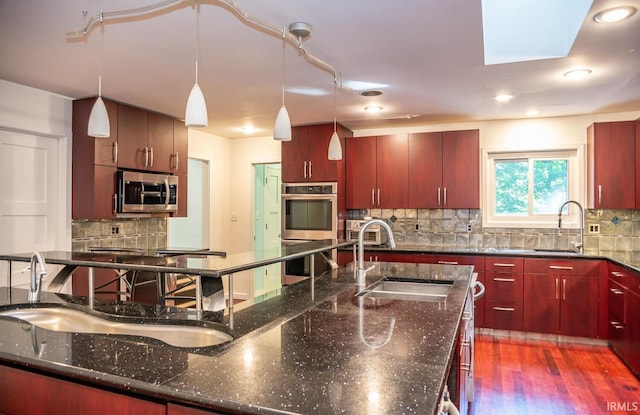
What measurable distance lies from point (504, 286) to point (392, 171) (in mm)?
1740

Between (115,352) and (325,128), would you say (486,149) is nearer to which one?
(325,128)

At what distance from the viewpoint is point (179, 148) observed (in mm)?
4883

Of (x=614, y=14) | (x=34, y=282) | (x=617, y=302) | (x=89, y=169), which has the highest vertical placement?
(x=614, y=14)

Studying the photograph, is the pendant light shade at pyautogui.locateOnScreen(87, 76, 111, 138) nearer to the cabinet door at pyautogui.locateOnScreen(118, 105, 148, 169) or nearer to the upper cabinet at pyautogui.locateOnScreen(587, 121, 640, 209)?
the cabinet door at pyautogui.locateOnScreen(118, 105, 148, 169)

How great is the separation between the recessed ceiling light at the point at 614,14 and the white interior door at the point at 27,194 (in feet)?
13.8

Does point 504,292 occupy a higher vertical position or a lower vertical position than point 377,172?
lower

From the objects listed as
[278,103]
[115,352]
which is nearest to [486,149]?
[278,103]

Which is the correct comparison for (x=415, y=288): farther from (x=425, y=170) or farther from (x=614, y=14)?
(x=425, y=170)

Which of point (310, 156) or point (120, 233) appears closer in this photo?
point (120, 233)

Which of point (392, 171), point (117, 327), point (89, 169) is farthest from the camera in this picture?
point (392, 171)

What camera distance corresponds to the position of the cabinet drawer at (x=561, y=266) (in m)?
4.15

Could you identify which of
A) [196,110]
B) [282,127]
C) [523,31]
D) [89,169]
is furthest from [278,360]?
[89,169]

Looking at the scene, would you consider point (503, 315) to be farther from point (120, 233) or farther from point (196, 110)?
point (120, 233)

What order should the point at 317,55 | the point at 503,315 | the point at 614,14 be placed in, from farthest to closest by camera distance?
1. the point at 503,315
2. the point at 317,55
3. the point at 614,14
